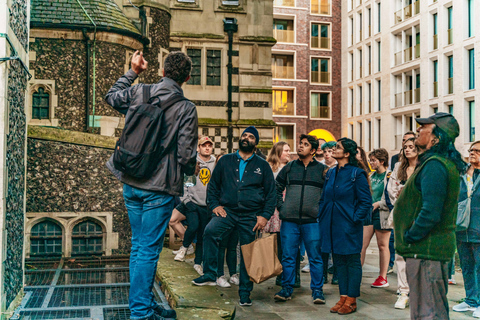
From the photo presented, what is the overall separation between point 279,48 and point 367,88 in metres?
8.17

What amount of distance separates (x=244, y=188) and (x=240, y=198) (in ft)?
0.43

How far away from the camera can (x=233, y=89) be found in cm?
1964

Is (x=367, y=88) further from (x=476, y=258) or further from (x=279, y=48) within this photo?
(x=476, y=258)

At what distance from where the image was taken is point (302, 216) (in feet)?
22.1

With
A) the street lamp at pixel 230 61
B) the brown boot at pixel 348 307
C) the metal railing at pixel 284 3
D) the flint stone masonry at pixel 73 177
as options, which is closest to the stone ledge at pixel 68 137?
the flint stone masonry at pixel 73 177

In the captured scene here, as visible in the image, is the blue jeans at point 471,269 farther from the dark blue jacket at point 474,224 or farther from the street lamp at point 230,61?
the street lamp at point 230,61

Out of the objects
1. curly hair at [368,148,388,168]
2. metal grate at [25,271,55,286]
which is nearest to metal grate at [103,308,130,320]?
metal grate at [25,271,55,286]

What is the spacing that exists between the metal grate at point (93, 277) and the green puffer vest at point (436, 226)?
13.4 feet

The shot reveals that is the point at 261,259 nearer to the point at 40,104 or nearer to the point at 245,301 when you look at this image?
the point at 245,301

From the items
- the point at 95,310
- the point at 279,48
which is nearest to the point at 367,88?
the point at 279,48

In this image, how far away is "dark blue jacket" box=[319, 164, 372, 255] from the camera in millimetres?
6184

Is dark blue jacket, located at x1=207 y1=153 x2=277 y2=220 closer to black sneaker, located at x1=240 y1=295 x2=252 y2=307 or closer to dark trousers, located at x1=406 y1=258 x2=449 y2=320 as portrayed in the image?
black sneaker, located at x1=240 y1=295 x2=252 y2=307

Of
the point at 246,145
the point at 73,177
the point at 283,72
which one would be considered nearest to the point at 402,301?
the point at 246,145

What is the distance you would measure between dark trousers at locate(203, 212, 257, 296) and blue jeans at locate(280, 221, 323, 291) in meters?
0.47
